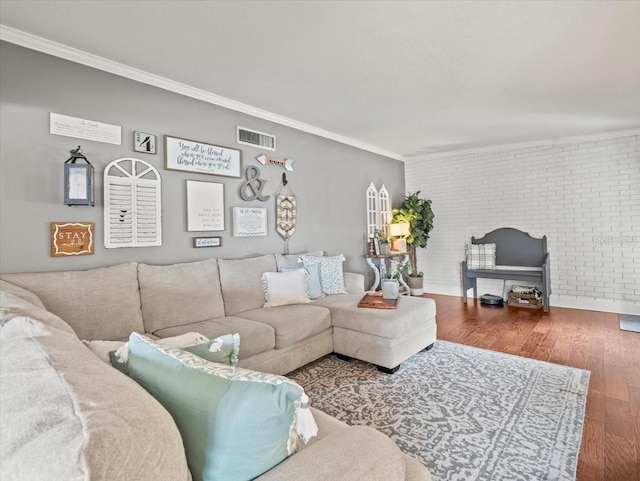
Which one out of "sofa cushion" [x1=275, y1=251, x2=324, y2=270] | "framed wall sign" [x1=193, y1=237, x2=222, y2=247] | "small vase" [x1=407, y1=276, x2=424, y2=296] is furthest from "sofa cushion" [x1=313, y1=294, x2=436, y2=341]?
"small vase" [x1=407, y1=276, x2=424, y2=296]

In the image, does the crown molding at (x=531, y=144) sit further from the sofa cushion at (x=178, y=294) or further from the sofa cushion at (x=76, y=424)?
the sofa cushion at (x=76, y=424)

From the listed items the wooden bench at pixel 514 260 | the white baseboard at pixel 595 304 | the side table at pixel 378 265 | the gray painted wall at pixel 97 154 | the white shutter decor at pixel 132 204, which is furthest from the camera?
the side table at pixel 378 265

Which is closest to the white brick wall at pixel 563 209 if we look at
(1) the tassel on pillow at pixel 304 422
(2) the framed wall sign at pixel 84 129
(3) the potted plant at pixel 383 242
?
(3) the potted plant at pixel 383 242

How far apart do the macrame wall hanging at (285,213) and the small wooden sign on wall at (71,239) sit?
1887mm

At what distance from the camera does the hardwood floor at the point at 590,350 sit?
181 centimetres

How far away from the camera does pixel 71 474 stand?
407mm

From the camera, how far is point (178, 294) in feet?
8.73

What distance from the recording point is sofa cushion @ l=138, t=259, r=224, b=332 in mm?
2518

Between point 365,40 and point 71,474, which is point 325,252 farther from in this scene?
point 71,474

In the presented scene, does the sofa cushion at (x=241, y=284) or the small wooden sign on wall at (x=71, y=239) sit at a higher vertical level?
the small wooden sign on wall at (x=71, y=239)

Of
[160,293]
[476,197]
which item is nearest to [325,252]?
[160,293]

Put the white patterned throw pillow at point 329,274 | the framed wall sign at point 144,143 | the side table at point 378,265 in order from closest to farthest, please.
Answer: the framed wall sign at point 144,143 → the white patterned throw pillow at point 329,274 → the side table at point 378,265

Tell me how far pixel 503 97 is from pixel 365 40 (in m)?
1.88

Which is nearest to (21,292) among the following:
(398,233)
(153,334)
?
(153,334)
